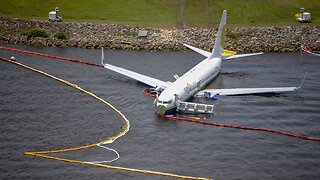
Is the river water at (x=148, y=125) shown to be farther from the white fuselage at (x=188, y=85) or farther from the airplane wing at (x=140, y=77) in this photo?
the white fuselage at (x=188, y=85)

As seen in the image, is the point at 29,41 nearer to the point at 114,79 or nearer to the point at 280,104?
the point at 114,79

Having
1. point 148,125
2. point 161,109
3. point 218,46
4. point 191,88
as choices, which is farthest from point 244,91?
point 148,125

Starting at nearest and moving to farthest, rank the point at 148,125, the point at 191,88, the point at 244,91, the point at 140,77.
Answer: the point at 148,125
the point at 191,88
the point at 244,91
the point at 140,77

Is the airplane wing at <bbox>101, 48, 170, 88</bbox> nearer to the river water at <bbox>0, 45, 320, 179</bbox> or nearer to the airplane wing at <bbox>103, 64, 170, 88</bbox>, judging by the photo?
the airplane wing at <bbox>103, 64, 170, 88</bbox>

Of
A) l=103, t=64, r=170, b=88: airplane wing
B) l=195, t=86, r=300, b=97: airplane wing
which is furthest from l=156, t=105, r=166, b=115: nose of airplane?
l=195, t=86, r=300, b=97: airplane wing

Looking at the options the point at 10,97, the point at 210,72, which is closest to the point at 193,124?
the point at 210,72

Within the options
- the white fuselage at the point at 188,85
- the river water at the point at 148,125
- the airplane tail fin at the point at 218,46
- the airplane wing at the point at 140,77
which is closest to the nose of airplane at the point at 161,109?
the white fuselage at the point at 188,85

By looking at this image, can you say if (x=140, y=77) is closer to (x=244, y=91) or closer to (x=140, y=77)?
(x=140, y=77)
